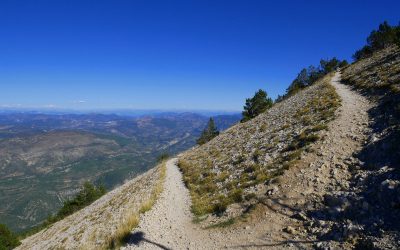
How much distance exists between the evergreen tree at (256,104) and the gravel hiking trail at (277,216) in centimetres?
5880

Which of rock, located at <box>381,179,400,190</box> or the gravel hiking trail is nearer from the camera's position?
rock, located at <box>381,179,400,190</box>

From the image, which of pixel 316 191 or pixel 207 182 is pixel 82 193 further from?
pixel 316 191

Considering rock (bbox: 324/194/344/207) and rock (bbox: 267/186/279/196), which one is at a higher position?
rock (bbox: 324/194/344/207)

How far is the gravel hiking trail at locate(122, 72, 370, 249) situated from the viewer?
14539 mm

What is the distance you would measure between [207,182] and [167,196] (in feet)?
12.4

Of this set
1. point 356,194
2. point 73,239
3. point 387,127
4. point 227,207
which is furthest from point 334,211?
point 73,239

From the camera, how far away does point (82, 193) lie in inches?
3199

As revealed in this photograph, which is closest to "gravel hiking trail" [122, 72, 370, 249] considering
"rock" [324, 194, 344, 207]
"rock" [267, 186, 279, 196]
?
"rock" [267, 186, 279, 196]

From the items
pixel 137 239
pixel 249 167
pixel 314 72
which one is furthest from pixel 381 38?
pixel 137 239

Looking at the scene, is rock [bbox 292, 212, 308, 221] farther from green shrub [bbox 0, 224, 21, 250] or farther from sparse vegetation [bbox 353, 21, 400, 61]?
sparse vegetation [bbox 353, 21, 400, 61]

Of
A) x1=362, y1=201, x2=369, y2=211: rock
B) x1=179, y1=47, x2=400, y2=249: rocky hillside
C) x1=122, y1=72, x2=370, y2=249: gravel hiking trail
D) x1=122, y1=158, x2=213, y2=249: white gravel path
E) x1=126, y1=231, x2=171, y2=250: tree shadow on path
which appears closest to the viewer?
x1=179, y1=47, x2=400, y2=249: rocky hillside

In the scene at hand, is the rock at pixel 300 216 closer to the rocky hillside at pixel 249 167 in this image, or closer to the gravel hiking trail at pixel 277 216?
the gravel hiking trail at pixel 277 216

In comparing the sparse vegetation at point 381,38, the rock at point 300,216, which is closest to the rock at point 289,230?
the rock at point 300,216

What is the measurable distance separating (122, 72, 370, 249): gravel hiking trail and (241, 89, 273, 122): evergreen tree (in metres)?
58.8
